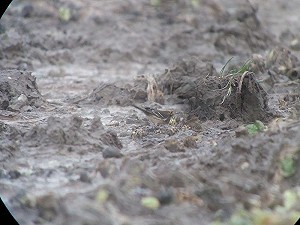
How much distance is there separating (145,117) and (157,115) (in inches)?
4.0

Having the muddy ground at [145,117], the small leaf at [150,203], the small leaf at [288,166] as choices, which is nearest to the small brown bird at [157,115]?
the muddy ground at [145,117]

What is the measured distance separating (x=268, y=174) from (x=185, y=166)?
1.72ft

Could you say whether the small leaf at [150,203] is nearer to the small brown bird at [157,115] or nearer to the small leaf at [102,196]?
the small leaf at [102,196]

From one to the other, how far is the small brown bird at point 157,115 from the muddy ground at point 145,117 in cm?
6

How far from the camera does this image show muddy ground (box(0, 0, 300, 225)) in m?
4.14

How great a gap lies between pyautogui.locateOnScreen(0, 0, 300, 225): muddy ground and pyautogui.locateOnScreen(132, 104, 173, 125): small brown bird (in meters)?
0.06

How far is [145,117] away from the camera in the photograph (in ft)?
20.6

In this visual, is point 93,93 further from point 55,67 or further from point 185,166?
point 185,166

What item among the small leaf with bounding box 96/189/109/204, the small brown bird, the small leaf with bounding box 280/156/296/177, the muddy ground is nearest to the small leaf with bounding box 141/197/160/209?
the muddy ground

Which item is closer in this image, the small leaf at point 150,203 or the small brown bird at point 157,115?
the small leaf at point 150,203

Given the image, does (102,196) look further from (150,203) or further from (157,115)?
(157,115)

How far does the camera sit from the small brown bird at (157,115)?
20.1ft

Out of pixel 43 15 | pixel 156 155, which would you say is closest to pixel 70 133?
pixel 156 155

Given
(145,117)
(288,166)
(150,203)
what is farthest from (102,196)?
(145,117)
